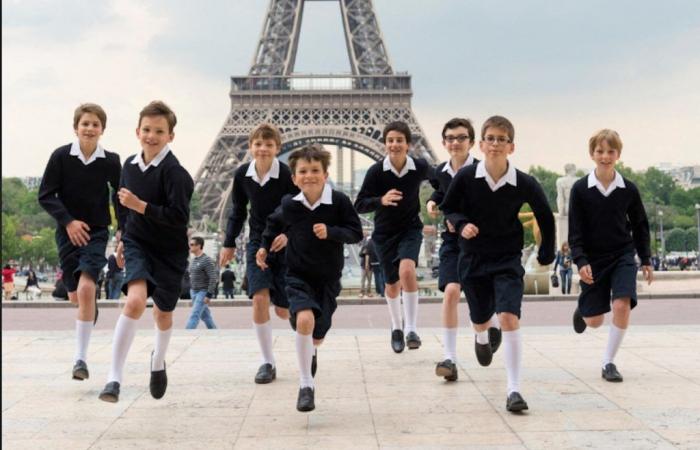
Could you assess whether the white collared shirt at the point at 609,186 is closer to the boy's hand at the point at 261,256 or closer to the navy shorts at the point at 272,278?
the navy shorts at the point at 272,278

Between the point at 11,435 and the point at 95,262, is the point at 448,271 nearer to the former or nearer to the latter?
the point at 95,262

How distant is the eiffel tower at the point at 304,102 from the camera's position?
7331 centimetres

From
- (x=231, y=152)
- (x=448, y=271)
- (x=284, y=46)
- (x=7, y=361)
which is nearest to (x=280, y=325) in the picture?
(x=7, y=361)

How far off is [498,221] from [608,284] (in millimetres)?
1615

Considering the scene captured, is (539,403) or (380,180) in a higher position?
(380,180)

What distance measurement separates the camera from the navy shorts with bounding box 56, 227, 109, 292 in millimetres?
6758

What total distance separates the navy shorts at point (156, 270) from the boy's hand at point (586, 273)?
122 inches

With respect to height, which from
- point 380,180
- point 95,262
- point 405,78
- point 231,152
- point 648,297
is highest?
point 405,78

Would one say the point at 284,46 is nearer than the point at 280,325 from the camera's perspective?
No

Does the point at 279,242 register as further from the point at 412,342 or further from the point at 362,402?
the point at 412,342

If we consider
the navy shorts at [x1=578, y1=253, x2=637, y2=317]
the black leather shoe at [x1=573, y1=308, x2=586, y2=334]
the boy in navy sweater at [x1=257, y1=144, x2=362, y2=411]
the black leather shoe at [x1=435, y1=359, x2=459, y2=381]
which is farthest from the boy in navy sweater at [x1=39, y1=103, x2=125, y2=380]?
the black leather shoe at [x1=573, y1=308, x2=586, y2=334]

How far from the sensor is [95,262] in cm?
678

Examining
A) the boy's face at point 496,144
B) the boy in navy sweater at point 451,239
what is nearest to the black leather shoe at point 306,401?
the boy in navy sweater at point 451,239

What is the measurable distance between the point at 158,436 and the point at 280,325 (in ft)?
31.6
